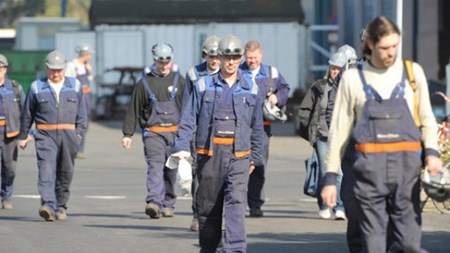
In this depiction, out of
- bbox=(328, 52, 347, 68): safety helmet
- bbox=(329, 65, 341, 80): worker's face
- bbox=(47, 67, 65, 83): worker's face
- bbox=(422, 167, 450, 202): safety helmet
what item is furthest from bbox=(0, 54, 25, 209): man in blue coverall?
bbox=(422, 167, 450, 202): safety helmet

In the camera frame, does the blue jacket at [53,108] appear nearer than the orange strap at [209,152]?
No

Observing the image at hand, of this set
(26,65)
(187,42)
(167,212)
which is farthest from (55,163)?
(26,65)

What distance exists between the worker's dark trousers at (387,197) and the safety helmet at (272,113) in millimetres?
6352

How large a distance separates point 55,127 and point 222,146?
4575 mm

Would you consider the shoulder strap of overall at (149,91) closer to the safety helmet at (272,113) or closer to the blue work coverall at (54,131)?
the blue work coverall at (54,131)

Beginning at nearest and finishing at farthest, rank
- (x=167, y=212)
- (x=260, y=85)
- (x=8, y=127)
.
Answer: (x=260, y=85) → (x=167, y=212) → (x=8, y=127)

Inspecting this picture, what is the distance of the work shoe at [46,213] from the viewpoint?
1592 cm

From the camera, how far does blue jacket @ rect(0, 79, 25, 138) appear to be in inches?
692

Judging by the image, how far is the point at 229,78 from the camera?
467 inches

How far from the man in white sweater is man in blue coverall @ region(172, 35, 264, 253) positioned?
247 cm

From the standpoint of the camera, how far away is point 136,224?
51.3 feet

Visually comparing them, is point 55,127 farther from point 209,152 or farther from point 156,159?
point 209,152

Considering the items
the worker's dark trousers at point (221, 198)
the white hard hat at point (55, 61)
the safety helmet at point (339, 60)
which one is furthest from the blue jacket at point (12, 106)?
the worker's dark trousers at point (221, 198)

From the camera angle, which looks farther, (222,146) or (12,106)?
(12,106)
